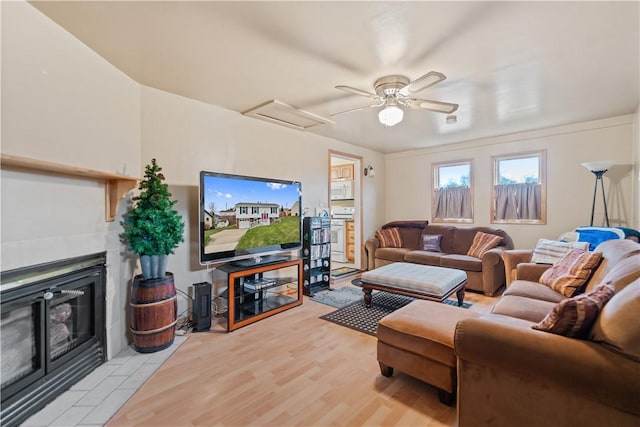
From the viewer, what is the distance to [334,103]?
3.13 metres

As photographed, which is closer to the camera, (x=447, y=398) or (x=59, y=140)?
(x=447, y=398)

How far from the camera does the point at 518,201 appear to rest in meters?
4.43

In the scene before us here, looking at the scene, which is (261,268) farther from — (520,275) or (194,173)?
(520,275)

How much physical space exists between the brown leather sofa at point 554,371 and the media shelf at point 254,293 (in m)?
2.06

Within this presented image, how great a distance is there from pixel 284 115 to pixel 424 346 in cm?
293

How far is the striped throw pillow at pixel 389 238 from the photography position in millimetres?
5070

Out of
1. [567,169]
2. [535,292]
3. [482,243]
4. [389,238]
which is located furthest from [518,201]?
[535,292]

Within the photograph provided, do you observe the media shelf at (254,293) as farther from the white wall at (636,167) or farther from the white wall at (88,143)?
the white wall at (636,167)

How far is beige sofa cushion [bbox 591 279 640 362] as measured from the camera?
1035 millimetres

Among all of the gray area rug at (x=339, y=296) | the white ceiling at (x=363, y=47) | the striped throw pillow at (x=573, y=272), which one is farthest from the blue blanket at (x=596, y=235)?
the gray area rug at (x=339, y=296)

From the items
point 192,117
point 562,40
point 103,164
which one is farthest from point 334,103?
point 103,164

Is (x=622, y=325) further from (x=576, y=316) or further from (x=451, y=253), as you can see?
(x=451, y=253)

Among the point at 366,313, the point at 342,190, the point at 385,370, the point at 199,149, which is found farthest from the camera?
the point at 342,190

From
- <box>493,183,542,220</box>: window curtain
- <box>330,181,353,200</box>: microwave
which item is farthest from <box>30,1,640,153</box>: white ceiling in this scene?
<box>330,181,353,200</box>: microwave
